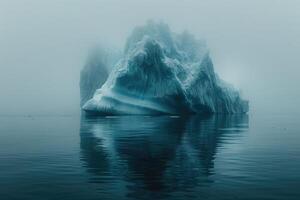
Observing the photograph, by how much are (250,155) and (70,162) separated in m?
9.64

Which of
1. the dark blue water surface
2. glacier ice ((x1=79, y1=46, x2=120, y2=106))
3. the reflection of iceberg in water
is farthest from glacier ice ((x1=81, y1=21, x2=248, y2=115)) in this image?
the dark blue water surface

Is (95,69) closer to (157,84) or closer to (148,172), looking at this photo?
(157,84)

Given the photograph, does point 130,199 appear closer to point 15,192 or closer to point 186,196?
point 186,196

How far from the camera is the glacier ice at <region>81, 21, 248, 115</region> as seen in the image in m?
64.6

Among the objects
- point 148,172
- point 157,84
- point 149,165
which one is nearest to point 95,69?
point 157,84

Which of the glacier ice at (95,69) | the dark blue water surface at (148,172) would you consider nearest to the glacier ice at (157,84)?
the glacier ice at (95,69)

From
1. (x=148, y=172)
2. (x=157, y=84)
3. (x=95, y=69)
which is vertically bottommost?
(x=148, y=172)

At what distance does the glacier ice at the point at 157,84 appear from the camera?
64.6 m

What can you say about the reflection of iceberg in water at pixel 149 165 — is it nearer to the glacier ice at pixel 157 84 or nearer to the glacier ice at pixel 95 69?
the glacier ice at pixel 157 84

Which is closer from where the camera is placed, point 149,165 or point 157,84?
point 149,165

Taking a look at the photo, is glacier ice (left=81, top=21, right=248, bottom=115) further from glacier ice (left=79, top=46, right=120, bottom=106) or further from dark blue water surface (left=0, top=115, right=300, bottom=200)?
dark blue water surface (left=0, top=115, right=300, bottom=200)

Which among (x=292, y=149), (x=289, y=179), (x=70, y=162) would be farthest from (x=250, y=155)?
(x=70, y=162)

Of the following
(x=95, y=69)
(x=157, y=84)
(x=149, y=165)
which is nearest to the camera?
(x=149, y=165)

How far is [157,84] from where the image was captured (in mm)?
67438
